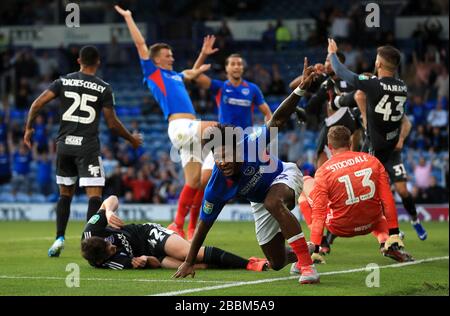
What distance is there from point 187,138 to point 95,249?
3.80 m

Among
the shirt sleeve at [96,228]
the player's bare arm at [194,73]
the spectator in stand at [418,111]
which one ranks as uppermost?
the player's bare arm at [194,73]

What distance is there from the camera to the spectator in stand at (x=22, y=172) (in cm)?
2638

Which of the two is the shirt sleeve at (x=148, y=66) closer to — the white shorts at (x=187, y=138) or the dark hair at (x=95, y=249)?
the white shorts at (x=187, y=138)

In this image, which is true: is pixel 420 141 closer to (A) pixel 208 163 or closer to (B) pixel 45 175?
(B) pixel 45 175

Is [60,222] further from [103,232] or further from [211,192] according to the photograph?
[211,192]

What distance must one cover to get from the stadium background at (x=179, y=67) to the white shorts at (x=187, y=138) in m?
8.85

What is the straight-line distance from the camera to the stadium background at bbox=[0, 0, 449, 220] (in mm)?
23844

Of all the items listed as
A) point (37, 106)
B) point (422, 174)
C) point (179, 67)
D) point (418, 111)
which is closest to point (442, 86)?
point (418, 111)

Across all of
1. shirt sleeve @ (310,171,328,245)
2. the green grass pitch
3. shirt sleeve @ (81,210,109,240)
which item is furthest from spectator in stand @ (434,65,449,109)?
shirt sleeve @ (81,210,109,240)

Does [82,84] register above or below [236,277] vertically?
above

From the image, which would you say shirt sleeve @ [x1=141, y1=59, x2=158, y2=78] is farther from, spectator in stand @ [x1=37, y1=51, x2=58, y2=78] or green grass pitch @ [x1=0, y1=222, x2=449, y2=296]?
spectator in stand @ [x1=37, y1=51, x2=58, y2=78]

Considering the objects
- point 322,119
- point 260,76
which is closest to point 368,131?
point 322,119

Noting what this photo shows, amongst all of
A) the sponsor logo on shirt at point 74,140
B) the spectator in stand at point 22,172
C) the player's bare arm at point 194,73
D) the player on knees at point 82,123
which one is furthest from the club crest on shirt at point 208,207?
the spectator in stand at point 22,172

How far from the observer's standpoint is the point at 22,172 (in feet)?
86.5
